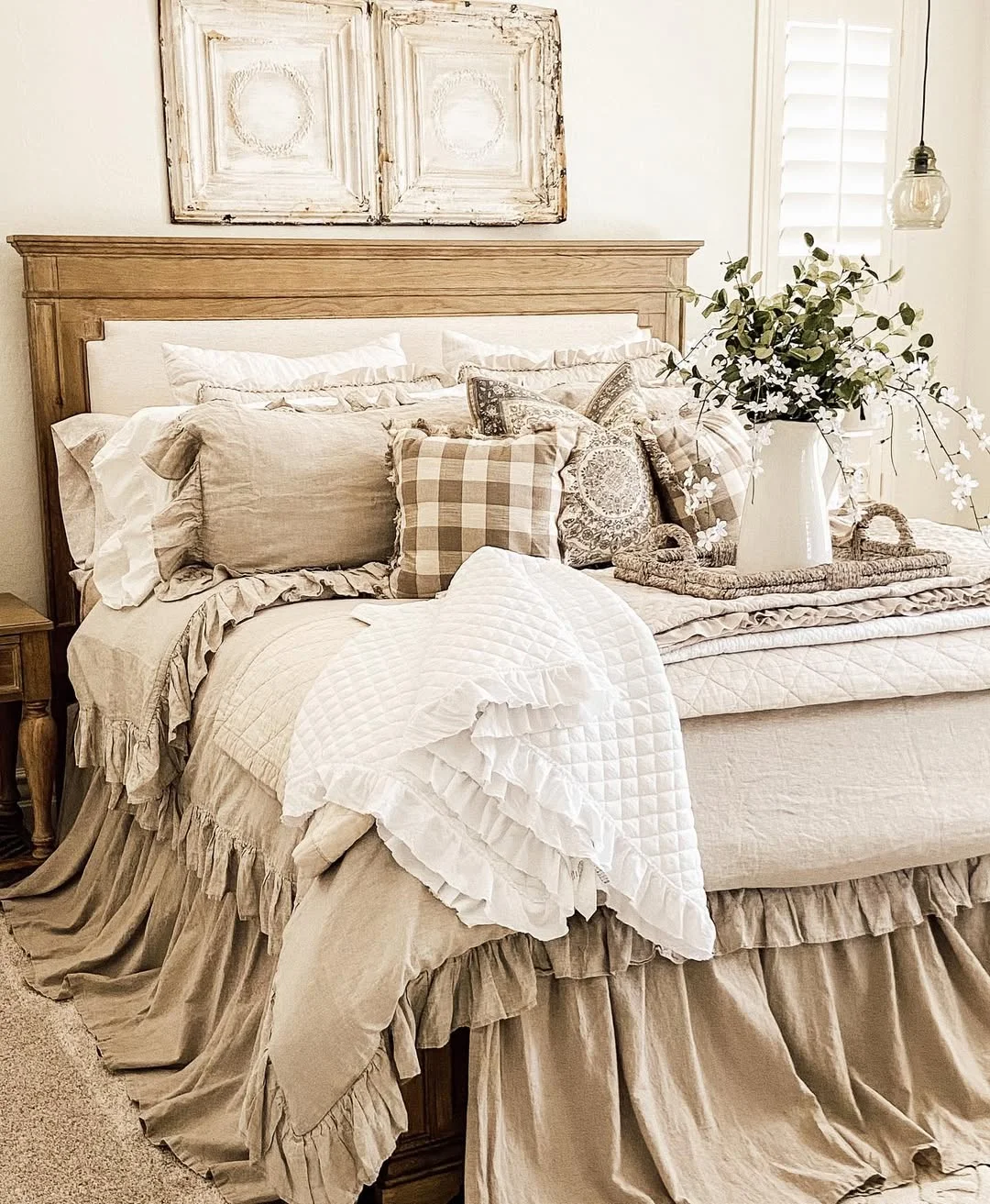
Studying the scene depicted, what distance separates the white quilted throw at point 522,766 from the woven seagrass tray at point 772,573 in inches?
13.6

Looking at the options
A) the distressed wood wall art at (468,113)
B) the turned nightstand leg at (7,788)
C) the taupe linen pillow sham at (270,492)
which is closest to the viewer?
the taupe linen pillow sham at (270,492)

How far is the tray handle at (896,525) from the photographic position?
2438mm

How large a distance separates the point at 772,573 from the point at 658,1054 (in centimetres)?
82

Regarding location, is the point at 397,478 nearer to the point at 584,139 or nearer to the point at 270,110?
the point at 270,110

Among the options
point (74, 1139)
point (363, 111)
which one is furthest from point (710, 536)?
point (363, 111)

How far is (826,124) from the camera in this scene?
4.25 meters

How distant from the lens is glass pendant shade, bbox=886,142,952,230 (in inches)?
139

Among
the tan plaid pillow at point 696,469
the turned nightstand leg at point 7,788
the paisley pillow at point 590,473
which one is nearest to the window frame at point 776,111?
the tan plaid pillow at point 696,469

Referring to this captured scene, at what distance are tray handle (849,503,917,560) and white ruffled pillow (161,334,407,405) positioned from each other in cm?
129

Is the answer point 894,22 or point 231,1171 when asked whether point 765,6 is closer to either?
point 894,22

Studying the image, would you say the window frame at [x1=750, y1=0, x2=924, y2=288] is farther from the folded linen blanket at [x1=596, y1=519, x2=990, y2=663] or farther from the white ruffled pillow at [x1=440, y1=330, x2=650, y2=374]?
the folded linen blanket at [x1=596, y1=519, x2=990, y2=663]

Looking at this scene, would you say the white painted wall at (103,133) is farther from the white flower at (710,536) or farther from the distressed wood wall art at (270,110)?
the white flower at (710,536)

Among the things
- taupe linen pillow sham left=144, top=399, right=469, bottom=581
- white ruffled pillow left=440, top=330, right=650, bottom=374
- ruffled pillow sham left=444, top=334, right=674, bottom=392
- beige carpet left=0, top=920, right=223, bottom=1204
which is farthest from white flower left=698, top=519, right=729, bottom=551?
beige carpet left=0, top=920, right=223, bottom=1204

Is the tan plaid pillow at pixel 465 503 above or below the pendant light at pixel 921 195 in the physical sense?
below
